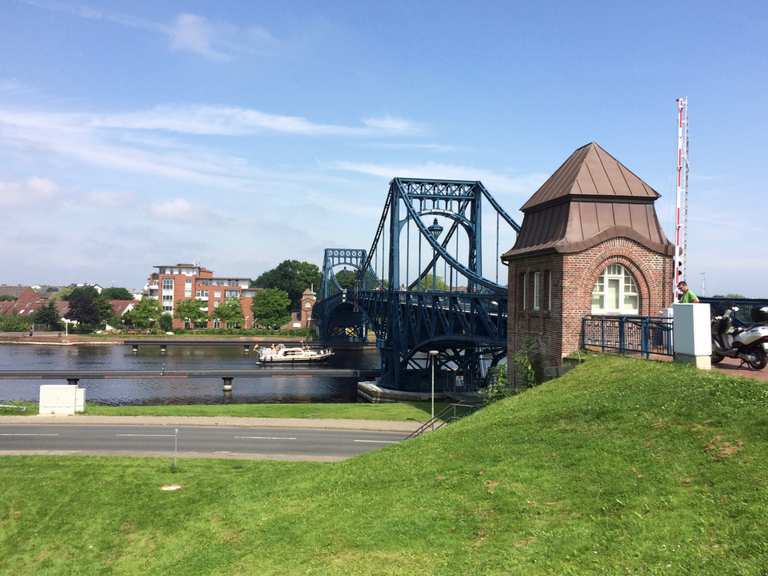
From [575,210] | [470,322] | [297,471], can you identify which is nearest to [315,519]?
[297,471]

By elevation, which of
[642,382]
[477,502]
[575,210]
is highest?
[575,210]

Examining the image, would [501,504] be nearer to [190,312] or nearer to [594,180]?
[594,180]

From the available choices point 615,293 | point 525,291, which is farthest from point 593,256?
point 525,291

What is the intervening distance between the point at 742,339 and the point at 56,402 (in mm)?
32815

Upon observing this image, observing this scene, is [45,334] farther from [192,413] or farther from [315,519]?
[315,519]

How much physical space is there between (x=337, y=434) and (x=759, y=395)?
21.3 m

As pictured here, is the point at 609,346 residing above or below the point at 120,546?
above

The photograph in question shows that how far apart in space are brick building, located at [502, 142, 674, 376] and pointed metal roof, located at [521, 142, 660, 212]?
0.10ft

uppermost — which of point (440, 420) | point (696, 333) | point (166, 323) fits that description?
point (696, 333)

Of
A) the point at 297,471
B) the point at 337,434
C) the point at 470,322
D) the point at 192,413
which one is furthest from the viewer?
the point at 470,322

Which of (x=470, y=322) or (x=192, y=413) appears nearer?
(x=192, y=413)

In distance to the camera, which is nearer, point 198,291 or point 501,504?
point 501,504

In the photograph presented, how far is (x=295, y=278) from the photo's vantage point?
572 ft

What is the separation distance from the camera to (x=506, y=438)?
13.5 m
